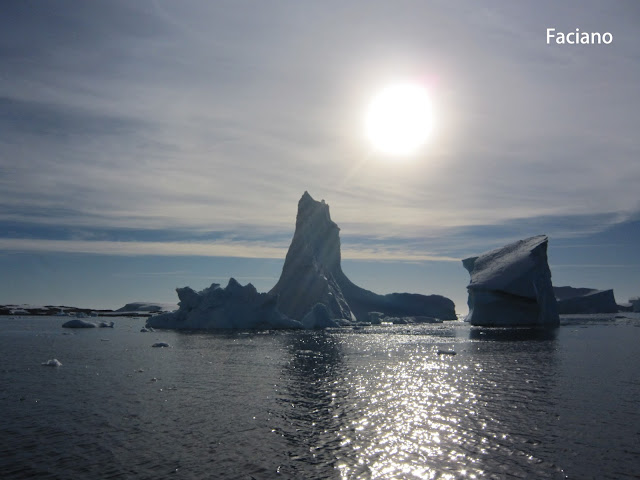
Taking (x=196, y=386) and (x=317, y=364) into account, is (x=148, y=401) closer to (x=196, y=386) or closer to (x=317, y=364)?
(x=196, y=386)

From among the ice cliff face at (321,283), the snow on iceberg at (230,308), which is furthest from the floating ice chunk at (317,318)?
the ice cliff face at (321,283)

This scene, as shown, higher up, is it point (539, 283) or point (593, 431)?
point (539, 283)

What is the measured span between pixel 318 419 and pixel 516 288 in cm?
5086

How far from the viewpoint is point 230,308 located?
194ft

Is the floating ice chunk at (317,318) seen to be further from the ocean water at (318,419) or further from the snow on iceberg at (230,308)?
the ocean water at (318,419)

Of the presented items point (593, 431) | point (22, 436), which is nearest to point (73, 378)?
point (22, 436)

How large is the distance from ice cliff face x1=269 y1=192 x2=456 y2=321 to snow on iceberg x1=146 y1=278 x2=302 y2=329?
298 cm

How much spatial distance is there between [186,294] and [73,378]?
38494 millimetres

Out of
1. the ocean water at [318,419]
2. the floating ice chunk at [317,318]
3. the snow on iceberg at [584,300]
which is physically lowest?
the ocean water at [318,419]

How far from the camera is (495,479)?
1059cm

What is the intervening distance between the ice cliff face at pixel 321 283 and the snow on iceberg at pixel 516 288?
20277mm

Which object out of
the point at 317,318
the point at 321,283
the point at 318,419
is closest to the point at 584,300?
the point at 321,283

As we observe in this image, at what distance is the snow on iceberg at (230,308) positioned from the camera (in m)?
58.4

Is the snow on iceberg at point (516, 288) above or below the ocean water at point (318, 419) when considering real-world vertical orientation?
above
